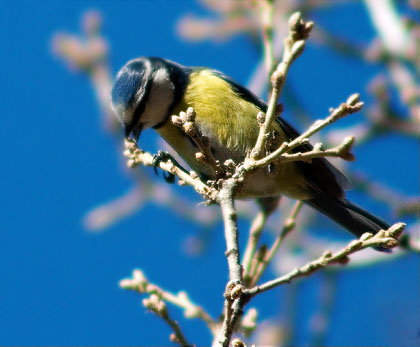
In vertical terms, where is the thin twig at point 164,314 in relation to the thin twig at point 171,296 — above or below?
below

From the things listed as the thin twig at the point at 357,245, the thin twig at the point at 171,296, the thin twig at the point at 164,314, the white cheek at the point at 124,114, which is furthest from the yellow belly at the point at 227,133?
the thin twig at the point at 357,245

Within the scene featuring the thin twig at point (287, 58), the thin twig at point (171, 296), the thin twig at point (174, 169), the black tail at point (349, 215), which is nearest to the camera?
the thin twig at point (287, 58)

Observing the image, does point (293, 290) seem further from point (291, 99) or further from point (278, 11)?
point (278, 11)

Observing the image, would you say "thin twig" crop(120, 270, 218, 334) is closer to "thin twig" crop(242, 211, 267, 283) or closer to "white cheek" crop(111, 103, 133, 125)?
"thin twig" crop(242, 211, 267, 283)

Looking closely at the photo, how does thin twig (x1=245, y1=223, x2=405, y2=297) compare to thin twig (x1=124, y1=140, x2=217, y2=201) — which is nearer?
thin twig (x1=245, y1=223, x2=405, y2=297)

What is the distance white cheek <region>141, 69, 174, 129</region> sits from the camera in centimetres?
279

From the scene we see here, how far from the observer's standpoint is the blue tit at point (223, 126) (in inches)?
104

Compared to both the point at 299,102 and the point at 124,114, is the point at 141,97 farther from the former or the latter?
the point at 299,102

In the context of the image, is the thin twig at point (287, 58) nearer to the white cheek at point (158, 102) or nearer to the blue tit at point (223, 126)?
the blue tit at point (223, 126)

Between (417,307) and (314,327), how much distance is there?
1070 mm

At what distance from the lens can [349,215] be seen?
2842 millimetres

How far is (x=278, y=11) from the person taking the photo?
4.23m

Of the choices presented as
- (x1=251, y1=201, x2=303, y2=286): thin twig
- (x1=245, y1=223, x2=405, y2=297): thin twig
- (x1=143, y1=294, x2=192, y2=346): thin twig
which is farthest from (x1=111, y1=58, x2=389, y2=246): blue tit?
(x1=245, y1=223, x2=405, y2=297): thin twig

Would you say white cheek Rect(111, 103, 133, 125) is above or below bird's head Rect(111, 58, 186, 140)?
below
